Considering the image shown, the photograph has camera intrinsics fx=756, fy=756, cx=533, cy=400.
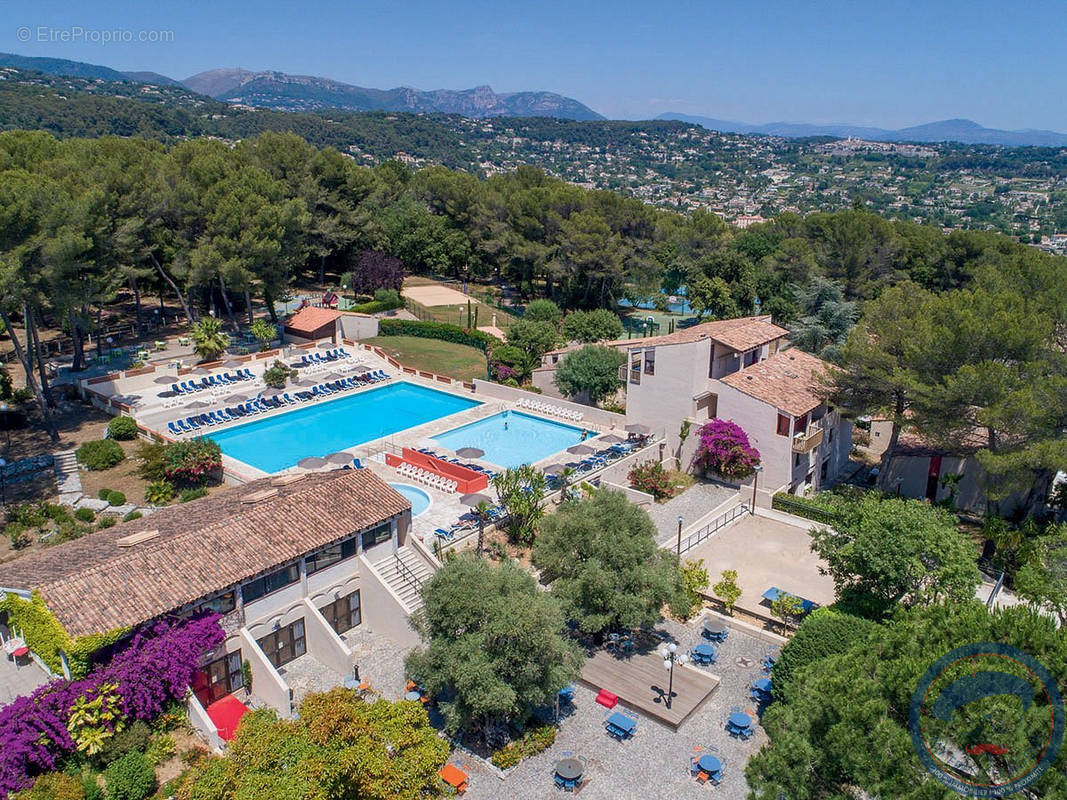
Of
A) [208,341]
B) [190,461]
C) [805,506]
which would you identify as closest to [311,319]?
[208,341]

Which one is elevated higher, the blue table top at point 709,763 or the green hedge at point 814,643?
the green hedge at point 814,643

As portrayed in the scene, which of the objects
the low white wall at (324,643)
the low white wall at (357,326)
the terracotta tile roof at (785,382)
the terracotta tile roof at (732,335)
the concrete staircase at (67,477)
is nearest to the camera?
the low white wall at (324,643)

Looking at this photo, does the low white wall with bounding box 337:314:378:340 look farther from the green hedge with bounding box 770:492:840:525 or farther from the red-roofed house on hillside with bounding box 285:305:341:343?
the green hedge with bounding box 770:492:840:525

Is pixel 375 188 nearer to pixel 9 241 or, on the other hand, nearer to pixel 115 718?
pixel 9 241

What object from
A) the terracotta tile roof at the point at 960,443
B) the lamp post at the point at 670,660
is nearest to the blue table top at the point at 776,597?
the lamp post at the point at 670,660

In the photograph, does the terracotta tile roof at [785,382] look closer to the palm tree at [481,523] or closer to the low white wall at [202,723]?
the palm tree at [481,523]

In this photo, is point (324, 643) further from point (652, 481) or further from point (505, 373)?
point (505, 373)

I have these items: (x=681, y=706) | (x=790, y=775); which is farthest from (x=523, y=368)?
(x=790, y=775)
